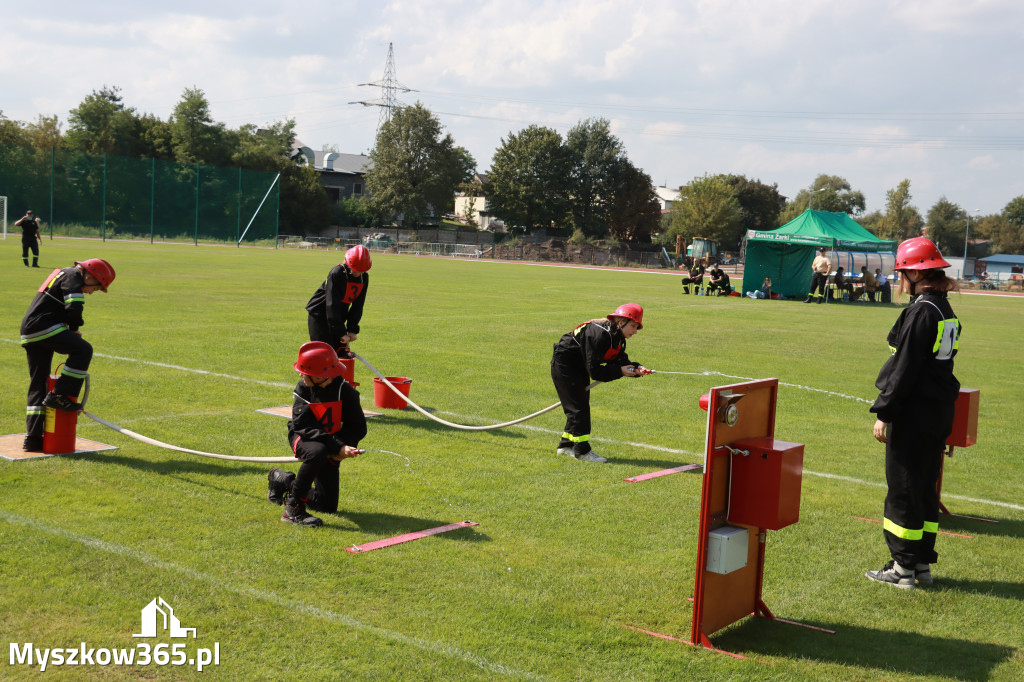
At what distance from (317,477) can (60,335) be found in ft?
9.77

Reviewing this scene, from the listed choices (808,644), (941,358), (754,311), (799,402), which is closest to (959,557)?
(941,358)

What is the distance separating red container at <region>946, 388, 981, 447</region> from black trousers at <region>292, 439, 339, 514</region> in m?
4.98

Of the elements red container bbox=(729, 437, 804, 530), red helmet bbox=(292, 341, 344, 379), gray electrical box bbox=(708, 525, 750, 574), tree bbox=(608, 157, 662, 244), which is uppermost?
tree bbox=(608, 157, 662, 244)

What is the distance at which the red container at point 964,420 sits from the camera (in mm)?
7270

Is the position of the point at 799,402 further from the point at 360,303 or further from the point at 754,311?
the point at 754,311

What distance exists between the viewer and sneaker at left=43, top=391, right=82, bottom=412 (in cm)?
777

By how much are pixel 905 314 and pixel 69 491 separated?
20.7ft

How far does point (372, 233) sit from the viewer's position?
9625 cm

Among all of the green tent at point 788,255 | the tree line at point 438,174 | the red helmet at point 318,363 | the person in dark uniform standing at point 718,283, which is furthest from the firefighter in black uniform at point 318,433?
the tree line at point 438,174

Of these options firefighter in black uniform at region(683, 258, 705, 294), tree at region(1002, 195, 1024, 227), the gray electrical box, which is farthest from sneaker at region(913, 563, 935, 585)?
tree at region(1002, 195, 1024, 227)

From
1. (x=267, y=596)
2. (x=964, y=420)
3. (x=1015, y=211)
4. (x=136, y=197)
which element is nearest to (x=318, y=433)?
(x=267, y=596)

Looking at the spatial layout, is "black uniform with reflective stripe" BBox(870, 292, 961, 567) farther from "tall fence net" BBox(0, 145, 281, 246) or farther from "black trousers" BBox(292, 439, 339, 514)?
"tall fence net" BBox(0, 145, 281, 246)

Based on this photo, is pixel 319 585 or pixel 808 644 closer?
pixel 808 644

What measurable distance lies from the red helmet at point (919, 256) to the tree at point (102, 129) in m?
98.3
